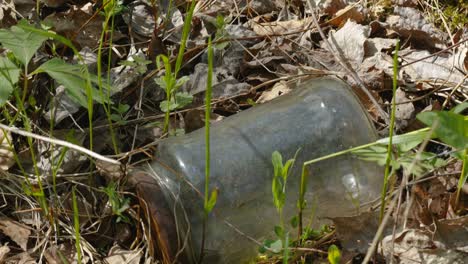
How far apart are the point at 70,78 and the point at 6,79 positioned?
181 mm

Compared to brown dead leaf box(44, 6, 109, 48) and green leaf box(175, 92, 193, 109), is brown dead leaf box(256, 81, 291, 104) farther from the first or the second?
brown dead leaf box(44, 6, 109, 48)

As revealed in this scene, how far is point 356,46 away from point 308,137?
0.83m

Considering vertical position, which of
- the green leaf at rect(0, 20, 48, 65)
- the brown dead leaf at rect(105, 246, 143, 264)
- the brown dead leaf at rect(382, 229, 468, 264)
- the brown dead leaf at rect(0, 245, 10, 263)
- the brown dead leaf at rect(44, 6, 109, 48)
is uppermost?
the green leaf at rect(0, 20, 48, 65)

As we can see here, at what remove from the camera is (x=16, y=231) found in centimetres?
216

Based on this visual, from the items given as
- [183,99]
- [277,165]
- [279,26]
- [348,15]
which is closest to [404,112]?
[348,15]

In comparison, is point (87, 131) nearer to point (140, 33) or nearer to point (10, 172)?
point (10, 172)

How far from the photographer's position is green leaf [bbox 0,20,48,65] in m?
1.90

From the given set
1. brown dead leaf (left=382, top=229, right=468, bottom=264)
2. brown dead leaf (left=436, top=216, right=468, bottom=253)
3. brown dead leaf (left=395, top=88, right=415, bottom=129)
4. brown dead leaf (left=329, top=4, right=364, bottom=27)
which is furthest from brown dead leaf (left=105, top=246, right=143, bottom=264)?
brown dead leaf (left=329, top=4, right=364, bottom=27)

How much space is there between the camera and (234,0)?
296cm

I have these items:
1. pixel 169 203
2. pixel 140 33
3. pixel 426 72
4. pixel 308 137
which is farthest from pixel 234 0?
pixel 169 203

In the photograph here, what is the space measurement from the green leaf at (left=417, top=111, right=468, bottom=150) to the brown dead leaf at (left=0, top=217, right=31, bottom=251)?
4.10 ft

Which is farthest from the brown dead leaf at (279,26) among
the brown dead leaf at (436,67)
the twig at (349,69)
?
the brown dead leaf at (436,67)

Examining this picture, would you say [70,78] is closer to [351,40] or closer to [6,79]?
[6,79]

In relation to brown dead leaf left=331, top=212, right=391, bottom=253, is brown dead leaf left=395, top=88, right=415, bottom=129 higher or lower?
higher
